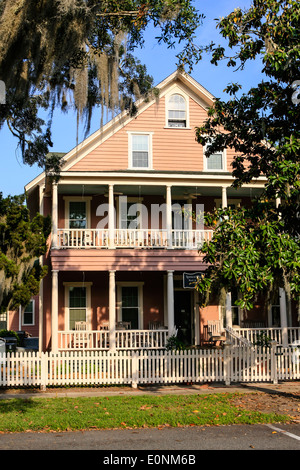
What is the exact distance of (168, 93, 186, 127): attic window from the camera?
822 inches

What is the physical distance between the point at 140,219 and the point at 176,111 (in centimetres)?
458

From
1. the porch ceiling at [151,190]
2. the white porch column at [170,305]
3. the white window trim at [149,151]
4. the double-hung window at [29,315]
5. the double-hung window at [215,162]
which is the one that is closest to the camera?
the white porch column at [170,305]

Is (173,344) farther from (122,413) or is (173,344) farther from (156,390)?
(122,413)

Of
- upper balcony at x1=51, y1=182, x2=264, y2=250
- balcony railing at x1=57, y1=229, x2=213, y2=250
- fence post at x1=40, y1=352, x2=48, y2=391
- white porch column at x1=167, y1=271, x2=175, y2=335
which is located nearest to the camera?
fence post at x1=40, y1=352, x2=48, y2=391

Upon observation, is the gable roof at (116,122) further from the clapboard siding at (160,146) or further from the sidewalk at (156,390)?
the sidewalk at (156,390)

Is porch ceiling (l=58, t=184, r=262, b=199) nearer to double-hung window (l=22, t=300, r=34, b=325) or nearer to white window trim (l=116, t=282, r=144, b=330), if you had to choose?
white window trim (l=116, t=282, r=144, b=330)

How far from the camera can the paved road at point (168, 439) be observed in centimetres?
757

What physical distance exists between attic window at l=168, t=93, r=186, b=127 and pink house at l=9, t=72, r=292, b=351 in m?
0.04

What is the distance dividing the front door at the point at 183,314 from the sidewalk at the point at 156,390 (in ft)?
23.3

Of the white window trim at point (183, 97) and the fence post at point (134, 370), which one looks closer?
the fence post at point (134, 370)

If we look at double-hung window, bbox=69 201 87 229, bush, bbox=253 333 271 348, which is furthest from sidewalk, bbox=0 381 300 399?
double-hung window, bbox=69 201 87 229

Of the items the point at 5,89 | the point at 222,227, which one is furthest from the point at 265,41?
the point at 5,89

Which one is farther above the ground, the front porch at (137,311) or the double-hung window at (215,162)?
the double-hung window at (215,162)

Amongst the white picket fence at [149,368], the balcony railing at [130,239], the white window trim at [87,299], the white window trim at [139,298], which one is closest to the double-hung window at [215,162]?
the balcony railing at [130,239]
